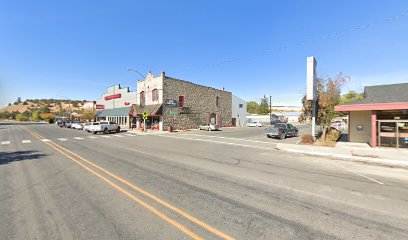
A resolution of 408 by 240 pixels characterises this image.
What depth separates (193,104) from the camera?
4056 cm

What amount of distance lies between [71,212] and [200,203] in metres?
3.01

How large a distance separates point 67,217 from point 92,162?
20.6 ft

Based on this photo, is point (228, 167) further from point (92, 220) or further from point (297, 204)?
point (92, 220)

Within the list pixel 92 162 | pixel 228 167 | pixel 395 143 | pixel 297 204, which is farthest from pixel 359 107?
pixel 92 162

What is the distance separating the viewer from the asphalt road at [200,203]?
4.00 meters

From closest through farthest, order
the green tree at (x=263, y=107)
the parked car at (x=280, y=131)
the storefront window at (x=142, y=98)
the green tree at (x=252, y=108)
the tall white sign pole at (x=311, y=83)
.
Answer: the tall white sign pole at (x=311, y=83) < the parked car at (x=280, y=131) < the storefront window at (x=142, y=98) < the green tree at (x=263, y=107) < the green tree at (x=252, y=108)

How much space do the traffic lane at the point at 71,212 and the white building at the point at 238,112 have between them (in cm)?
4560

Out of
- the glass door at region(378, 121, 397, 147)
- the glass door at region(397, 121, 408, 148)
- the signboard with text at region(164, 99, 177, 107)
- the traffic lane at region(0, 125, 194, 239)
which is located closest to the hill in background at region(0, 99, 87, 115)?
the signboard with text at region(164, 99, 177, 107)

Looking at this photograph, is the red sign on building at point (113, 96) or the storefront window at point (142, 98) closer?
the storefront window at point (142, 98)

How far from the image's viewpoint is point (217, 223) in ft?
14.0

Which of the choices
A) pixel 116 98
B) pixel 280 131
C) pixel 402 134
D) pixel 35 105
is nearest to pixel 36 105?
pixel 35 105

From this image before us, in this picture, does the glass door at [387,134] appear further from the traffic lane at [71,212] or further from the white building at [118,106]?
the white building at [118,106]

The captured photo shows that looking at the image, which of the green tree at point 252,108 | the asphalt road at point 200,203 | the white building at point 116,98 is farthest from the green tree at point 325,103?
the green tree at point 252,108

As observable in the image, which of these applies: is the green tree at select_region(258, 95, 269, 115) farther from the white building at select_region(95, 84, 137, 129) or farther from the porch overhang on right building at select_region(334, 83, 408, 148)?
the porch overhang on right building at select_region(334, 83, 408, 148)
